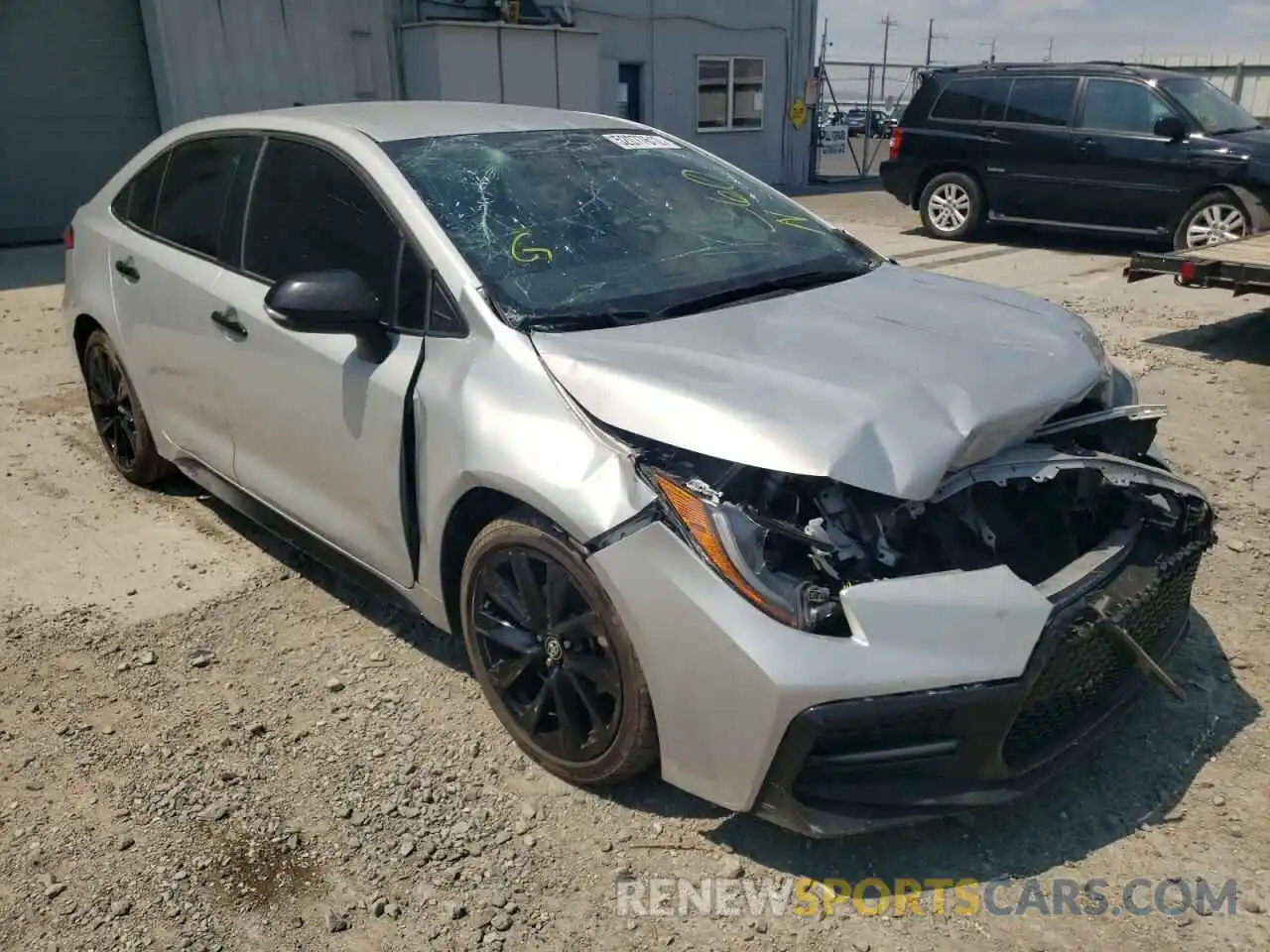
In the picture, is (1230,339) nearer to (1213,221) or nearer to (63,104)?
(1213,221)

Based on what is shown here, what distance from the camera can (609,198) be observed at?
3.27 metres

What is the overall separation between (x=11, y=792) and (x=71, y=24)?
11395 millimetres

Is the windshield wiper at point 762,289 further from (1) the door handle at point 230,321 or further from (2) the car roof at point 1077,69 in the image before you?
(2) the car roof at point 1077,69

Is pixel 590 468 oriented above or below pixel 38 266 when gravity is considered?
above

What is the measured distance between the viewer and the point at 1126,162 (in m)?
10.4

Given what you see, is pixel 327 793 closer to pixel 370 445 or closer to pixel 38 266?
pixel 370 445

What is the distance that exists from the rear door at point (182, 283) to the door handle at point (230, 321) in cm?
5

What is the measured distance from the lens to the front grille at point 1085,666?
2271mm

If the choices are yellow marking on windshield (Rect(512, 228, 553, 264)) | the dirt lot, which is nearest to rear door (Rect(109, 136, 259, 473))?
the dirt lot

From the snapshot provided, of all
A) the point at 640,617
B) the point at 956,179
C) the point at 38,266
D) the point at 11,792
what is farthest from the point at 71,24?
the point at 640,617

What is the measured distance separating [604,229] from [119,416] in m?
2.69

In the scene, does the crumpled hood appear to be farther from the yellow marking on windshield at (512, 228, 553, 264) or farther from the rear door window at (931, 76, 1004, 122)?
the rear door window at (931, 76, 1004, 122)

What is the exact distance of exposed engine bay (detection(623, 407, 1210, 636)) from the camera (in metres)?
2.22

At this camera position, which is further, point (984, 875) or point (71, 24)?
point (71, 24)
